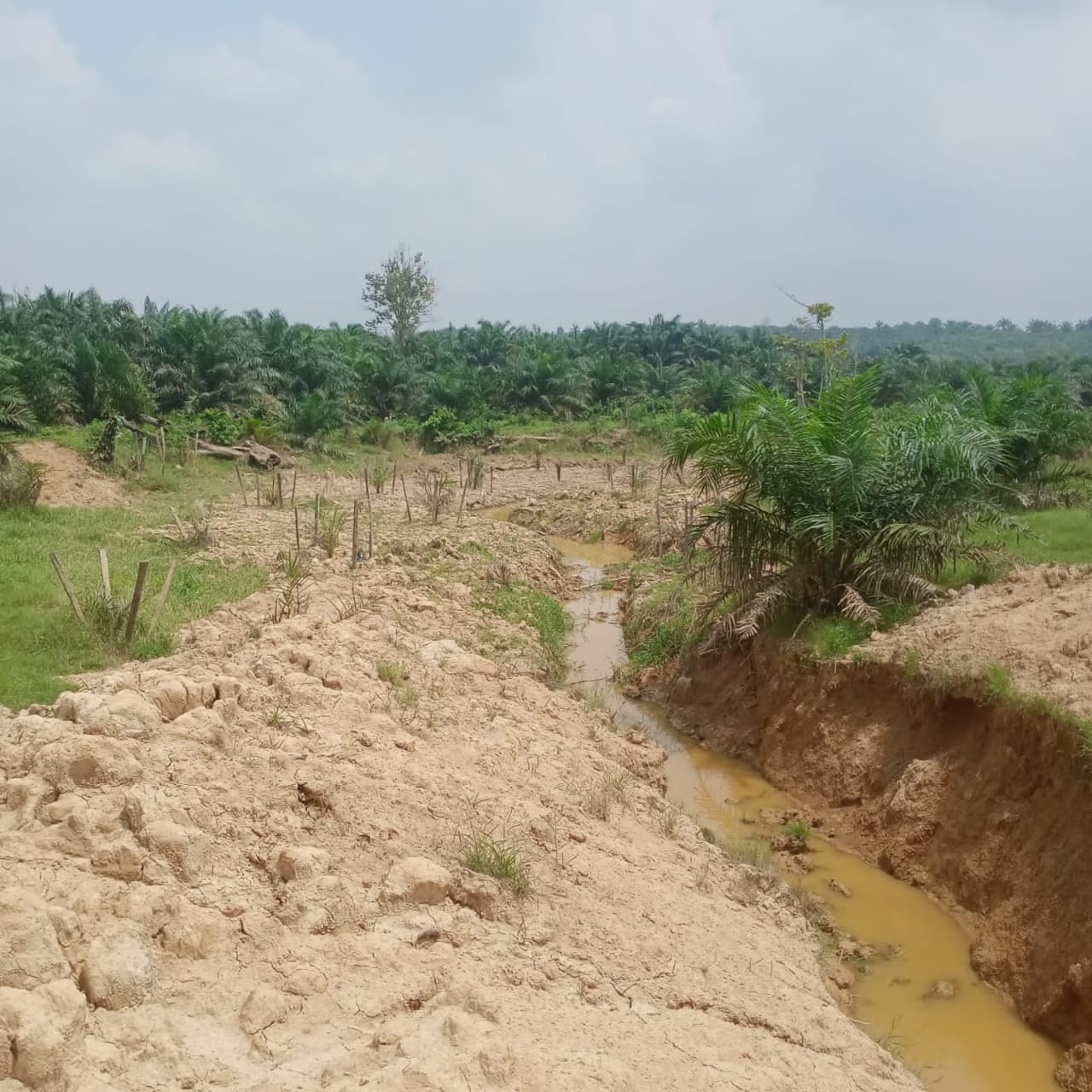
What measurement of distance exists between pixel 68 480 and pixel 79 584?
812 cm

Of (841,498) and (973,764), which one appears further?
(841,498)

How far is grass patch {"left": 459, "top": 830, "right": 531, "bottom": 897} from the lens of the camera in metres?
4.75

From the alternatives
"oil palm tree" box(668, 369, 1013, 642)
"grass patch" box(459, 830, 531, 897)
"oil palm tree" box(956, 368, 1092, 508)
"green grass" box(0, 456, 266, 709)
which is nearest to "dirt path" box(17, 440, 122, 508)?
"green grass" box(0, 456, 266, 709)

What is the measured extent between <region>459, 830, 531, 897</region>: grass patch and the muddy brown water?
2.02m

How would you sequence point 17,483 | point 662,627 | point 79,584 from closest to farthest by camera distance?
point 79,584, point 662,627, point 17,483

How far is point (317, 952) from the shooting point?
3.88m

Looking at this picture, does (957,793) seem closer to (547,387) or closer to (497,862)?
(497,862)

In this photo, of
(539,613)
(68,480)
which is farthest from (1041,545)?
(68,480)

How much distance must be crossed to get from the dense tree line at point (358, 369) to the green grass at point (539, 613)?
38.6 ft

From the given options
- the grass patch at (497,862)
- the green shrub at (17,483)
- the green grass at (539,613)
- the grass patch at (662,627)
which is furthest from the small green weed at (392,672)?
the green shrub at (17,483)

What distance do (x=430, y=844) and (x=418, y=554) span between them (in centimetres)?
813

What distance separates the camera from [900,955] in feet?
19.4

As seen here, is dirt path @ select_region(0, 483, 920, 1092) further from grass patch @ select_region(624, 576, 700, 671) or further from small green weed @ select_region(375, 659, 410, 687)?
grass patch @ select_region(624, 576, 700, 671)

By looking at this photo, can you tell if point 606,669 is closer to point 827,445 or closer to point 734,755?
point 734,755
